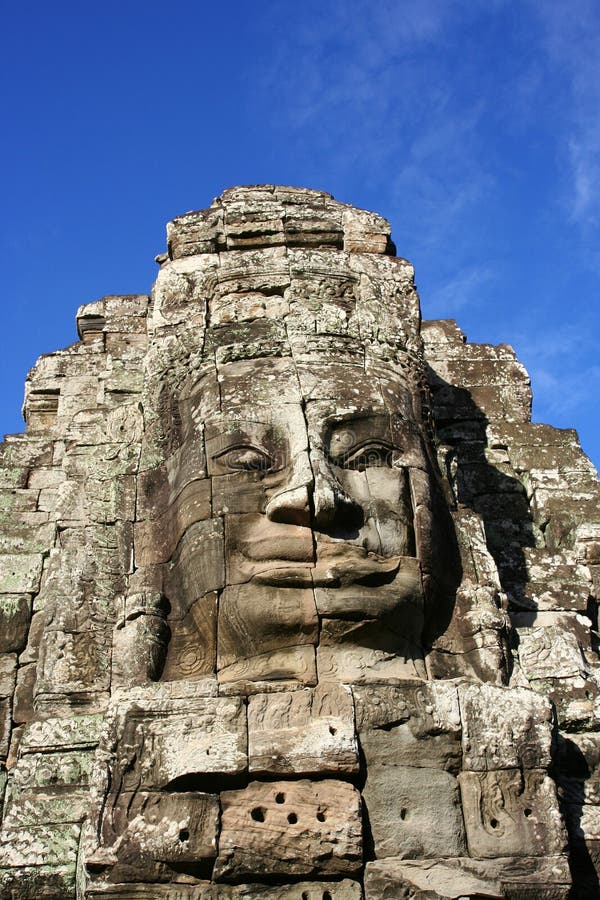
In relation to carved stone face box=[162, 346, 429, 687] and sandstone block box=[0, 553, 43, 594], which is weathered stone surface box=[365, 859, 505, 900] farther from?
sandstone block box=[0, 553, 43, 594]

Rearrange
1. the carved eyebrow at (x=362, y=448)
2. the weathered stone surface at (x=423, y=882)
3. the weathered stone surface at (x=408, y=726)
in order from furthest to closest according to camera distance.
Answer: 1. the carved eyebrow at (x=362, y=448)
2. the weathered stone surface at (x=408, y=726)
3. the weathered stone surface at (x=423, y=882)

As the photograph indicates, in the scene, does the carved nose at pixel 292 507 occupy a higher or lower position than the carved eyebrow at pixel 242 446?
lower

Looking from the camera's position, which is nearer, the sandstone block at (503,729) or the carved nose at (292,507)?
the sandstone block at (503,729)

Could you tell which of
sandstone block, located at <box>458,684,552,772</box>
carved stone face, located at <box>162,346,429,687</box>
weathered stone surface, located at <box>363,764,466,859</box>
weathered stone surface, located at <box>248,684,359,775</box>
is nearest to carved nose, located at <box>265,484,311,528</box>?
carved stone face, located at <box>162,346,429,687</box>

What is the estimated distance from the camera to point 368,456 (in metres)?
7.02

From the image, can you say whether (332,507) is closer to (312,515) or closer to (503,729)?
(312,515)

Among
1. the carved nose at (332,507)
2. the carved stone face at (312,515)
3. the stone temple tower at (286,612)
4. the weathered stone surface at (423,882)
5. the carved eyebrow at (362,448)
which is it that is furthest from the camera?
the carved eyebrow at (362,448)

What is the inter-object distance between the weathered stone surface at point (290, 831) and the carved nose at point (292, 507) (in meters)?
1.61

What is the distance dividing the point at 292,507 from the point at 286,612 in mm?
662

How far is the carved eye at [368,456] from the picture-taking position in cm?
694

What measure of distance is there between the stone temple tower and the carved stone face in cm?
2

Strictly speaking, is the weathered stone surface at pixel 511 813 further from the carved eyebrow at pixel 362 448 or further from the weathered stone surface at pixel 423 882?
the carved eyebrow at pixel 362 448

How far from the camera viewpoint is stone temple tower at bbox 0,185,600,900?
5473 millimetres

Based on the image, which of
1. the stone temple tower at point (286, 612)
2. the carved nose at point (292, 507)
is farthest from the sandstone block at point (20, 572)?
the carved nose at point (292, 507)
